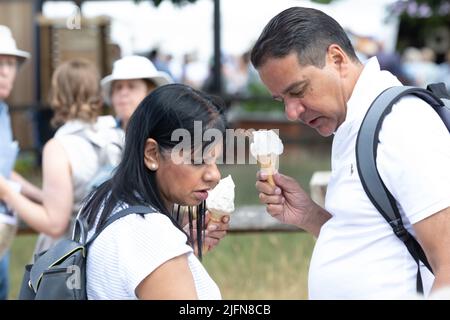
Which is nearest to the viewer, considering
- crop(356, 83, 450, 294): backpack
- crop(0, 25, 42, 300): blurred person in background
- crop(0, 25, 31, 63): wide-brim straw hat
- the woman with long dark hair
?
the woman with long dark hair

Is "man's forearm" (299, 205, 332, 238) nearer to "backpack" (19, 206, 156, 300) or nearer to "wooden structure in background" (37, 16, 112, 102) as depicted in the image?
"backpack" (19, 206, 156, 300)

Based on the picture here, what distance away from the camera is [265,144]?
10.3 feet

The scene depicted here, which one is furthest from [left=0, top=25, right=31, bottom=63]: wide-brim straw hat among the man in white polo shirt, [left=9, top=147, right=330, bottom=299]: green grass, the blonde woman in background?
the man in white polo shirt

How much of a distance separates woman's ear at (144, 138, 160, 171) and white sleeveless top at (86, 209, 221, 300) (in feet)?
0.62

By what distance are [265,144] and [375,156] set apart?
57 cm

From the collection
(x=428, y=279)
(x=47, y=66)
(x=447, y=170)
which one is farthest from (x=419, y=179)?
(x=47, y=66)

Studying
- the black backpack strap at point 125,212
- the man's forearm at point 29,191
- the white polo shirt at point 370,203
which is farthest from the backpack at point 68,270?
the man's forearm at point 29,191

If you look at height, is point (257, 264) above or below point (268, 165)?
below

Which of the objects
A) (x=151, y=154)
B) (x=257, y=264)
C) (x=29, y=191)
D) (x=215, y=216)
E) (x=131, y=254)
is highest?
(x=151, y=154)

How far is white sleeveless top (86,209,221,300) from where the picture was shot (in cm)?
244

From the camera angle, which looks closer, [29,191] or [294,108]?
[294,108]

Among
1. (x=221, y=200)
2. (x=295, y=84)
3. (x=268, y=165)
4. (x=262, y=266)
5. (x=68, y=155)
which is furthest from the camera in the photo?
(x=262, y=266)

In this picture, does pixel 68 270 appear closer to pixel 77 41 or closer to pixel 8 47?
pixel 8 47

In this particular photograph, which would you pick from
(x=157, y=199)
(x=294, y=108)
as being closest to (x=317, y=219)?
(x=294, y=108)
